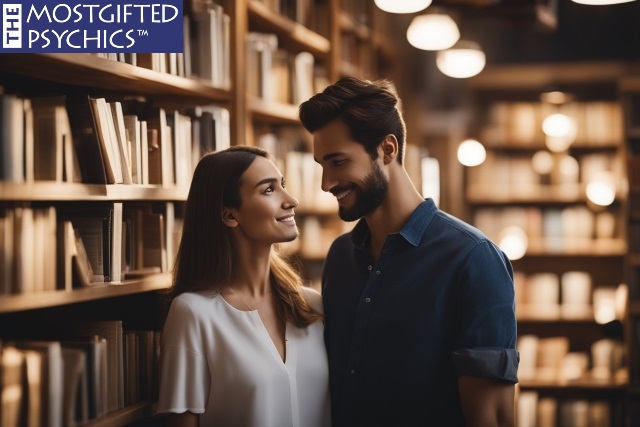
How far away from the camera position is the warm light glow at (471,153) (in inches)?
266

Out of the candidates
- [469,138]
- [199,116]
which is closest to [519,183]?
[469,138]

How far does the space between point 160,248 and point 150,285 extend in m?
0.15

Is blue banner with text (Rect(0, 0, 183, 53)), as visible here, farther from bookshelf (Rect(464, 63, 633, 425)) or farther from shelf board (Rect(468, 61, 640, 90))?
shelf board (Rect(468, 61, 640, 90))

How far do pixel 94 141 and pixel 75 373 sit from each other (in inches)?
25.7

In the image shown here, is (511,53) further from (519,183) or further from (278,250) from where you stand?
(278,250)

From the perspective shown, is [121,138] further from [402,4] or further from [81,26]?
[402,4]

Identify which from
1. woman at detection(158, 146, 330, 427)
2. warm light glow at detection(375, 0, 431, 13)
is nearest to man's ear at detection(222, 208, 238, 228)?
woman at detection(158, 146, 330, 427)

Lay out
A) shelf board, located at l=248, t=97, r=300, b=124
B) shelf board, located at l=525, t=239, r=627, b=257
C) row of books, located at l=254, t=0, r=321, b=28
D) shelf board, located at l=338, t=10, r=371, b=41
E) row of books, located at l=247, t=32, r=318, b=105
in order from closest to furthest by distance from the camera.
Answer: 1. shelf board, located at l=248, t=97, r=300, b=124
2. row of books, located at l=247, t=32, r=318, b=105
3. row of books, located at l=254, t=0, r=321, b=28
4. shelf board, located at l=338, t=10, r=371, b=41
5. shelf board, located at l=525, t=239, r=627, b=257

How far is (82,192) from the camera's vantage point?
2.23 meters

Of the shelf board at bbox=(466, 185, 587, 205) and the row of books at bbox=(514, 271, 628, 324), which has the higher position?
the shelf board at bbox=(466, 185, 587, 205)

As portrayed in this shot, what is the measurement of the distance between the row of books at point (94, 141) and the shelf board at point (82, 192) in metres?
0.02

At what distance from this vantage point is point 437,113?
7371 mm

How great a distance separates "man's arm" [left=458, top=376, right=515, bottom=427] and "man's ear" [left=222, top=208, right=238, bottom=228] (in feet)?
2.58

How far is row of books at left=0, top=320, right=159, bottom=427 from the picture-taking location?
2002 mm
